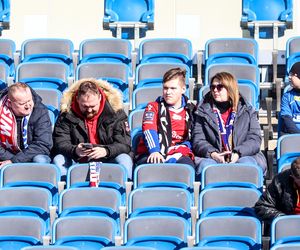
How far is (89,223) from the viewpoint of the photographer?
9633 mm

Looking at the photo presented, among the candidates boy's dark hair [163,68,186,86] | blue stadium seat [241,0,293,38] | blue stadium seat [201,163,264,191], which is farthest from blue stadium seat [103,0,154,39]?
blue stadium seat [201,163,264,191]

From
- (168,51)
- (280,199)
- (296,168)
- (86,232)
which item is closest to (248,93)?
(168,51)

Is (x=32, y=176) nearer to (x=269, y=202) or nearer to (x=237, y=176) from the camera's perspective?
(x=237, y=176)

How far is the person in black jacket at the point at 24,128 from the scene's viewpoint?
35.9 ft

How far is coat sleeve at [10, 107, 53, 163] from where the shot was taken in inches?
431

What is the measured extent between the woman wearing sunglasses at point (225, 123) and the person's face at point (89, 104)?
2.66 feet

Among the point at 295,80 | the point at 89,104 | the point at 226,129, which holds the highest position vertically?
the point at 295,80

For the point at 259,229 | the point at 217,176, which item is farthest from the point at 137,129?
the point at 259,229

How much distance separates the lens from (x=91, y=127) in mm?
10930

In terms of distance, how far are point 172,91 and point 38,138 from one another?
1.14m

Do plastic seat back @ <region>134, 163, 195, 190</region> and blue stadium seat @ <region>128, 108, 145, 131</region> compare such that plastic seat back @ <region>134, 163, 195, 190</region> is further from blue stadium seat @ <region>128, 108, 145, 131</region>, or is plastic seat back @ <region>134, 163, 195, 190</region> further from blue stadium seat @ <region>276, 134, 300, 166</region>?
blue stadium seat @ <region>128, 108, 145, 131</region>

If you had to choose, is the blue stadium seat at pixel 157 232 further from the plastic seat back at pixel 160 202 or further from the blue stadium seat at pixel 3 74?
the blue stadium seat at pixel 3 74

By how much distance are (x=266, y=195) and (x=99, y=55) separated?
324cm

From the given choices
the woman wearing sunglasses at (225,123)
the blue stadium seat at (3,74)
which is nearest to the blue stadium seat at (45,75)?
the blue stadium seat at (3,74)
